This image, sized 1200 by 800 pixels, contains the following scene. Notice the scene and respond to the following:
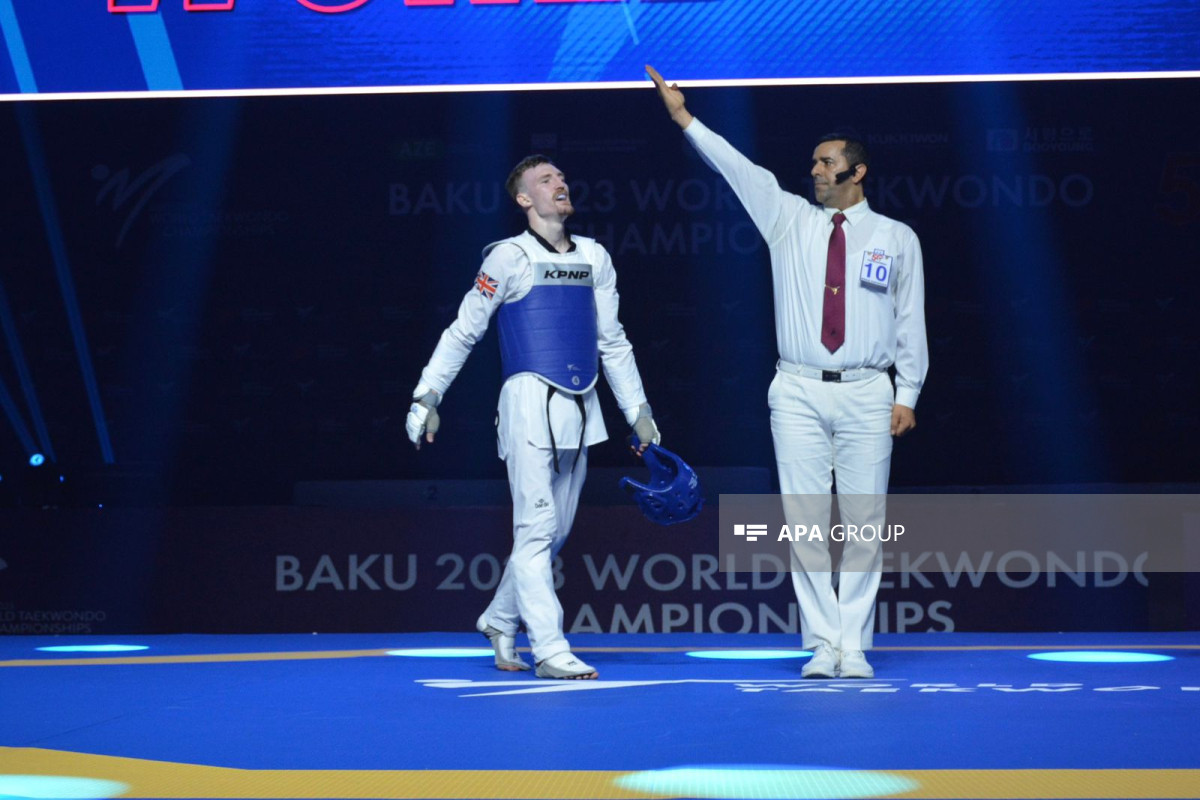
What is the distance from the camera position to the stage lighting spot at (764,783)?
2.38 m

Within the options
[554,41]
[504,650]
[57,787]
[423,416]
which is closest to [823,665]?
[504,650]

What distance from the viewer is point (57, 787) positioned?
2.50 meters

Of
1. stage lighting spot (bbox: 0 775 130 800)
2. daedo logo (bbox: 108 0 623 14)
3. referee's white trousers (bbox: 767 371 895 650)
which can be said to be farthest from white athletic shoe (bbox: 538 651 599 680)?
daedo logo (bbox: 108 0 623 14)

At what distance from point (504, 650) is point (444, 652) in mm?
711

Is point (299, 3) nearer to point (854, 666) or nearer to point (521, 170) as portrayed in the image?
point (521, 170)

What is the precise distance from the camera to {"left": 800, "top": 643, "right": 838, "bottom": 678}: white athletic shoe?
4.07m

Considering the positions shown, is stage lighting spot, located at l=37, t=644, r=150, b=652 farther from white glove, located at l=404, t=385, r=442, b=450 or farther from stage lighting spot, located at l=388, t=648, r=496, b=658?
white glove, located at l=404, t=385, r=442, b=450

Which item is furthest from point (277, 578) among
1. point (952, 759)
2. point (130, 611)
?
point (952, 759)

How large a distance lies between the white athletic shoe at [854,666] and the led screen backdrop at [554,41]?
337 cm

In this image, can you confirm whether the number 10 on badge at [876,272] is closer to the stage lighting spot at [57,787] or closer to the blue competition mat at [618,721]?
the blue competition mat at [618,721]

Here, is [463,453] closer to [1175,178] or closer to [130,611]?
[130,611]

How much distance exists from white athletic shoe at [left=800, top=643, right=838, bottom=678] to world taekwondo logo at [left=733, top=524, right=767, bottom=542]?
176 centimetres

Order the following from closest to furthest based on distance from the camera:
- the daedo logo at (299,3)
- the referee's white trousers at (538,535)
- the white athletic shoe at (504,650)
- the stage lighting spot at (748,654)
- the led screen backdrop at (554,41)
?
the referee's white trousers at (538,535) < the white athletic shoe at (504,650) < the stage lighting spot at (748,654) < the led screen backdrop at (554,41) < the daedo logo at (299,3)

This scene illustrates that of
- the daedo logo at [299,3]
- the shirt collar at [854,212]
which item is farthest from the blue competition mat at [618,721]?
the daedo logo at [299,3]
